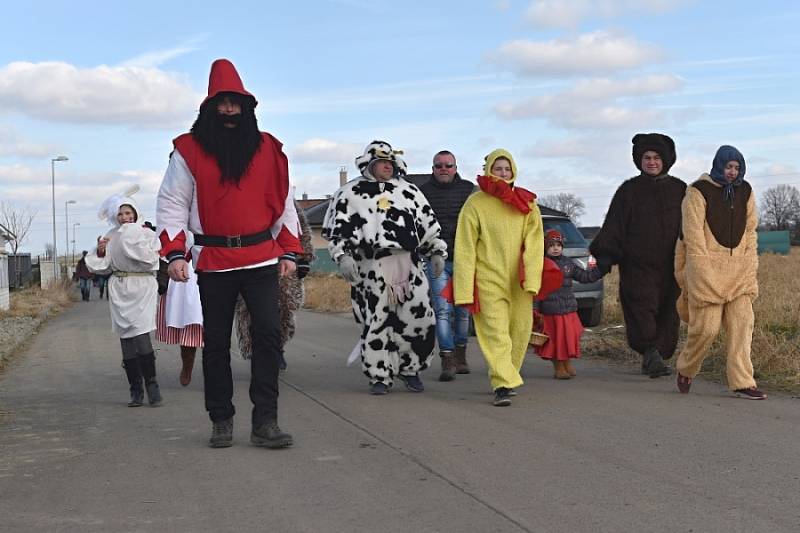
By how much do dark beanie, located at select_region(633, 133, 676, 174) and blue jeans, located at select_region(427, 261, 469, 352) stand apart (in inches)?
80.9

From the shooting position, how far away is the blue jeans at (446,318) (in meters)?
9.89

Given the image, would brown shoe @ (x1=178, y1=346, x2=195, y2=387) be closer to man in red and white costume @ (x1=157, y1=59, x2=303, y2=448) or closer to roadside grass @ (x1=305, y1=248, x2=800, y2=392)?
man in red and white costume @ (x1=157, y1=59, x2=303, y2=448)

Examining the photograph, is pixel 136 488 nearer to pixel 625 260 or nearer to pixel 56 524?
pixel 56 524

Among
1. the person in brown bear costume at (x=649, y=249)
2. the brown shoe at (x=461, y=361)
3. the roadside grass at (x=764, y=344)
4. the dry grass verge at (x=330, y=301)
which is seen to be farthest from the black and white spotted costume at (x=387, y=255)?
the dry grass verge at (x=330, y=301)

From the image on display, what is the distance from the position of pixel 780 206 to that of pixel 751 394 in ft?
370

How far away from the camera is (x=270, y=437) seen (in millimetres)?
6539

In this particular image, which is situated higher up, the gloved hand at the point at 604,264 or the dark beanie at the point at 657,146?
the dark beanie at the point at 657,146

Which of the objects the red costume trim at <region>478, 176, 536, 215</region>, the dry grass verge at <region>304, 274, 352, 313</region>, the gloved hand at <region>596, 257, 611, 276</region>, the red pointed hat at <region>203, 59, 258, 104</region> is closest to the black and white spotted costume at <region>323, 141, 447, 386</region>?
the red costume trim at <region>478, 176, 536, 215</region>

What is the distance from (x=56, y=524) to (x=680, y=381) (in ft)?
16.8

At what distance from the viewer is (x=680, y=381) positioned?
838cm

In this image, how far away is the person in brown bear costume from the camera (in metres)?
9.38

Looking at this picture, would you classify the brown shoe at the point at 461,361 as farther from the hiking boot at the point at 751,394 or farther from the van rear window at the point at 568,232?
the van rear window at the point at 568,232

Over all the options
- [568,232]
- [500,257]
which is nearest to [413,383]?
[500,257]

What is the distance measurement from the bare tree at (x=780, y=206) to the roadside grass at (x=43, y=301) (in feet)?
265
